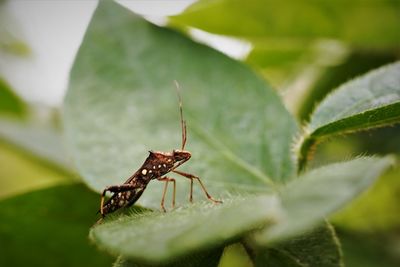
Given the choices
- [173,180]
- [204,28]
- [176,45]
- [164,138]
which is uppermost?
[204,28]

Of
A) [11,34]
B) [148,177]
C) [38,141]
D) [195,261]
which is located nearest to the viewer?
[195,261]

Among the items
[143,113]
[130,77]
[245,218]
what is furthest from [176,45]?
[245,218]

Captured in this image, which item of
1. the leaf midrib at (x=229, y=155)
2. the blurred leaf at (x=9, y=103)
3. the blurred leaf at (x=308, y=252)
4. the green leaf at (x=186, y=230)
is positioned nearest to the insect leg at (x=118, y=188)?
the leaf midrib at (x=229, y=155)

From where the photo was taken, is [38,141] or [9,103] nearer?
[38,141]

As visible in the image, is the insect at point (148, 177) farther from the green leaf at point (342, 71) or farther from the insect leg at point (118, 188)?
the green leaf at point (342, 71)

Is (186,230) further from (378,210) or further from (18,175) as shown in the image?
(18,175)

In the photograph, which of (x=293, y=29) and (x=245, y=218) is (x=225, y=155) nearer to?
(x=245, y=218)

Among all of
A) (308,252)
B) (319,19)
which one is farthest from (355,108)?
(319,19)
